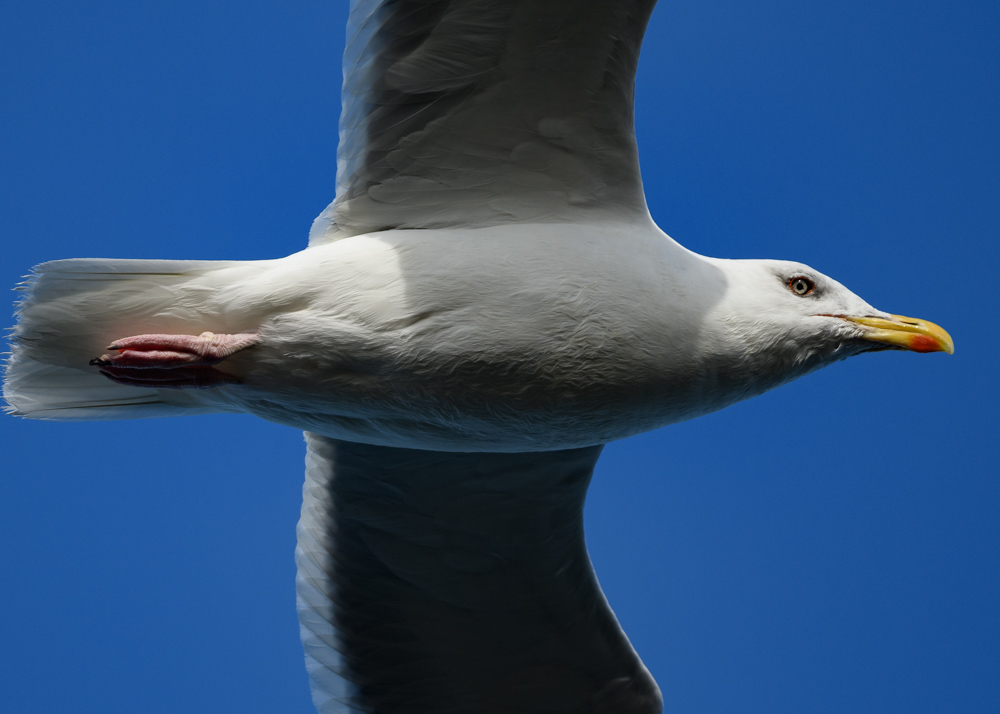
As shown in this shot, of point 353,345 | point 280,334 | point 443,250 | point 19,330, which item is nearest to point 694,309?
point 443,250

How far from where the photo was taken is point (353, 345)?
89.4 inches

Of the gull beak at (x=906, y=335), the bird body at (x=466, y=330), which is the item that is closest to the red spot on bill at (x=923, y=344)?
the gull beak at (x=906, y=335)

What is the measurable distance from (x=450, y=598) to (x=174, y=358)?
63.5 inches

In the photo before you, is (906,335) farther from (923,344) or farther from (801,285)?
(801,285)

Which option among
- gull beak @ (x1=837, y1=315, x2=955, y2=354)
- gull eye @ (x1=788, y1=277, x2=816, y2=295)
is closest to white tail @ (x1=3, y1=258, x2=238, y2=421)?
gull eye @ (x1=788, y1=277, x2=816, y2=295)

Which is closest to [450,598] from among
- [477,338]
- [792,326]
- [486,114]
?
[477,338]

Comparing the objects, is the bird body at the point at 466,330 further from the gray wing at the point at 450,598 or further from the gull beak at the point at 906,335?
the gray wing at the point at 450,598

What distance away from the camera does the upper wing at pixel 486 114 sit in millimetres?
2389

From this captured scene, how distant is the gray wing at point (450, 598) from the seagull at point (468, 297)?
0.77m

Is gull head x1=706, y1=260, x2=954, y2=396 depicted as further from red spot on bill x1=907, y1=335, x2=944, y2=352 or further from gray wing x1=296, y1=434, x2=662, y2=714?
gray wing x1=296, y1=434, x2=662, y2=714

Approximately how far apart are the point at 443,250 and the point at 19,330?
1154mm

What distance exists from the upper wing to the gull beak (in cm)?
72

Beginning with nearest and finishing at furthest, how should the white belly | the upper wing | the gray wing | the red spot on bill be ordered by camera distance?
the white belly < the upper wing < the red spot on bill < the gray wing

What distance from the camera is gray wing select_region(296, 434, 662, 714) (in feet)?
10.9
